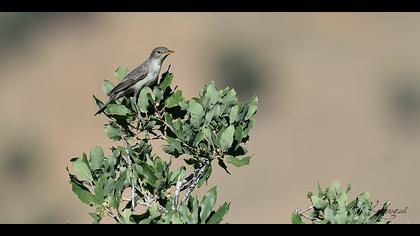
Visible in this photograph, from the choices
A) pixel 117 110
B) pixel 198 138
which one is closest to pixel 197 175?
pixel 198 138

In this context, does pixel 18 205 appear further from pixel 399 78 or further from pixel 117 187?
pixel 117 187

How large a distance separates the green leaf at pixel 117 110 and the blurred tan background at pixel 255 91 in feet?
124

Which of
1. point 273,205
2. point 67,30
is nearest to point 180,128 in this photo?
point 273,205

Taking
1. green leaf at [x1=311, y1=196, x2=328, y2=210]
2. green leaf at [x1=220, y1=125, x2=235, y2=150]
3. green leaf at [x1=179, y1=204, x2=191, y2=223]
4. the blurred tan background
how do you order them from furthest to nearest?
the blurred tan background → green leaf at [x1=220, y1=125, x2=235, y2=150] → green leaf at [x1=311, y1=196, x2=328, y2=210] → green leaf at [x1=179, y1=204, x2=191, y2=223]

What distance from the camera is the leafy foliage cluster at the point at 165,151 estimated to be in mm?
7398

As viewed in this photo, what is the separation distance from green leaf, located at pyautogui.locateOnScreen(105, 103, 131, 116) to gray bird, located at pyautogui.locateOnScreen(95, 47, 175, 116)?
0.10 metres

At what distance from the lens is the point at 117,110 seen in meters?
8.63

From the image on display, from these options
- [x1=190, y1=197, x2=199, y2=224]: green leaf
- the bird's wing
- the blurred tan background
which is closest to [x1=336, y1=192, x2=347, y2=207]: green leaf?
[x1=190, y1=197, x2=199, y2=224]: green leaf

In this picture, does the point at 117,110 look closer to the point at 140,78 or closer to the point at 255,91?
the point at 140,78

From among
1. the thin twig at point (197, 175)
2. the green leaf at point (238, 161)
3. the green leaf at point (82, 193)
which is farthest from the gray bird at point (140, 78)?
the green leaf at point (238, 161)

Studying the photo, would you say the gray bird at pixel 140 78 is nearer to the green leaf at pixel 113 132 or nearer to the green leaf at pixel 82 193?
the green leaf at pixel 113 132

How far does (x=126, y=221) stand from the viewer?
6391 millimetres

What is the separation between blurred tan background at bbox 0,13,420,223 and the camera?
48.9 metres

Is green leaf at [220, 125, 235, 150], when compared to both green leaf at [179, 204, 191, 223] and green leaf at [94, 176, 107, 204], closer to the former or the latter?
green leaf at [94, 176, 107, 204]
